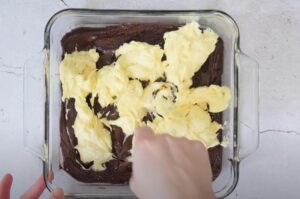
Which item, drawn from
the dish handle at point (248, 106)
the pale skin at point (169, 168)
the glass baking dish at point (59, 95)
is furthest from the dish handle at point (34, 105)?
the dish handle at point (248, 106)

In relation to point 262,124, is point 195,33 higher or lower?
higher

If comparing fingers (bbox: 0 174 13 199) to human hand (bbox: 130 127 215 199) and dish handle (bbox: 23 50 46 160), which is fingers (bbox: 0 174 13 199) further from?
human hand (bbox: 130 127 215 199)

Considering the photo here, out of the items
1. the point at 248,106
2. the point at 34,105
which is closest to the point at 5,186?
the point at 34,105

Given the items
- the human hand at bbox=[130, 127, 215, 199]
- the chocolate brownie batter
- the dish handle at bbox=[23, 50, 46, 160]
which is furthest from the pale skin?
the dish handle at bbox=[23, 50, 46, 160]

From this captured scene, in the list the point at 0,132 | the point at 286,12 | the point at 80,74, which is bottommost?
the point at 0,132

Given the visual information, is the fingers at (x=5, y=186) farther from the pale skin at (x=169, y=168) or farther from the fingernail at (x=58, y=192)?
the pale skin at (x=169, y=168)

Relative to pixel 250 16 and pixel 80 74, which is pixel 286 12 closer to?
pixel 250 16

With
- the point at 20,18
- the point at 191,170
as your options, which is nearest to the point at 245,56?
the point at 191,170
